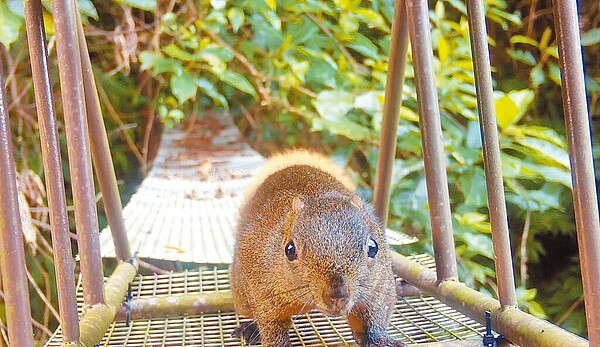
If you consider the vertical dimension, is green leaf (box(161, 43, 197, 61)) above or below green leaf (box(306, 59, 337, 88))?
above

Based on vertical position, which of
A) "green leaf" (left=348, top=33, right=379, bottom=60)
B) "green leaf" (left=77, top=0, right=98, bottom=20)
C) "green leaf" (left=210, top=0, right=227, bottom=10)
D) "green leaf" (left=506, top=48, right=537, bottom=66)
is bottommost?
"green leaf" (left=506, top=48, right=537, bottom=66)

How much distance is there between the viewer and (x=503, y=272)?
3.61 ft

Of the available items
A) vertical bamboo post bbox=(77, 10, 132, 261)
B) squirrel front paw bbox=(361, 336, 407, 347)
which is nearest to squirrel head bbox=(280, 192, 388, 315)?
squirrel front paw bbox=(361, 336, 407, 347)

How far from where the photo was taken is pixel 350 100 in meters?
2.58

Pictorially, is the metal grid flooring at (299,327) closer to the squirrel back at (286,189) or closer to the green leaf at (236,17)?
the squirrel back at (286,189)

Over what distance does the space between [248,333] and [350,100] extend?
1368 millimetres

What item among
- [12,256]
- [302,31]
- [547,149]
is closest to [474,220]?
[547,149]

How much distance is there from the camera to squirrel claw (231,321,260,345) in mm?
1354

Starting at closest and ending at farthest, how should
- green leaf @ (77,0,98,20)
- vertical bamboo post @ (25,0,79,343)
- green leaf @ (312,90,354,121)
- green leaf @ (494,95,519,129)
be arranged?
vertical bamboo post @ (25,0,79,343) → green leaf @ (77,0,98,20) → green leaf @ (494,95,519,129) → green leaf @ (312,90,354,121)

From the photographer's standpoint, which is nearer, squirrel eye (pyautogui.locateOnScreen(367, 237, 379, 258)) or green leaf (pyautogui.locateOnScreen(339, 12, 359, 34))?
squirrel eye (pyautogui.locateOnScreen(367, 237, 379, 258))

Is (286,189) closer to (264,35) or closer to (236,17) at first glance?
(236,17)

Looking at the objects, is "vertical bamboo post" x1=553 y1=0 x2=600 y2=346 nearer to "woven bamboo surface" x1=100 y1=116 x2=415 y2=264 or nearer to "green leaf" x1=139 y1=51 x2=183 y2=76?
"woven bamboo surface" x1=100 y1=116 x2=415 y2=264

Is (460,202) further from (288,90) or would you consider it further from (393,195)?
(288,90)

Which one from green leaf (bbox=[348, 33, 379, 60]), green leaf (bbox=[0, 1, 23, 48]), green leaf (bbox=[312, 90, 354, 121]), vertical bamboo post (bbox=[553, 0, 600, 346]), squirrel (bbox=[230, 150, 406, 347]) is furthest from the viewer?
green leaf (bbox=[348, 33, 379, 60])
